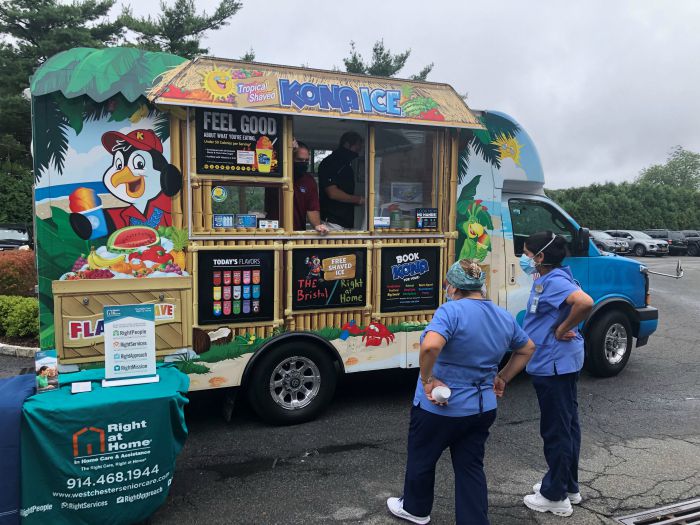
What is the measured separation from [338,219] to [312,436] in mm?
2136

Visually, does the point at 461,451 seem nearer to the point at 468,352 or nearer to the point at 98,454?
the point at 468,352

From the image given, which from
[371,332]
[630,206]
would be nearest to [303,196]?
[371,332]

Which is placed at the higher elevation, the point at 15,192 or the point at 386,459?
the point at 15,192

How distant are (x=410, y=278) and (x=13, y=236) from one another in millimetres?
16987

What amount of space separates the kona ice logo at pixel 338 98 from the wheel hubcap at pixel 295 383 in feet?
7.22

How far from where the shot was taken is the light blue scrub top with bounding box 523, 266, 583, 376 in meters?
3.69

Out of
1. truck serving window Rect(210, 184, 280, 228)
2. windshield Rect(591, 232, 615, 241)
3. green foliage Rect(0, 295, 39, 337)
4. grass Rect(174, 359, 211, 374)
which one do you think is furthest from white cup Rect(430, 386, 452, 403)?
windshield Rect(591, 232, 615, 241)

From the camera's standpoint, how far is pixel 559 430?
3.64m

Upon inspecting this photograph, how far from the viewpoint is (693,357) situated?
8.19 meters

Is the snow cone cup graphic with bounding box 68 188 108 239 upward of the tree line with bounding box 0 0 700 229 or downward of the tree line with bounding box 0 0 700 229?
downward

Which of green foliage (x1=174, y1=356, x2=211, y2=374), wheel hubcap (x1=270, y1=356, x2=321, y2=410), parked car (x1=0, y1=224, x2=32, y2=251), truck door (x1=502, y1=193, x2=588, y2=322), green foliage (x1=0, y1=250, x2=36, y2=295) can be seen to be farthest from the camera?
parked car (x1=0, y1=224, x2=32, y2=251)

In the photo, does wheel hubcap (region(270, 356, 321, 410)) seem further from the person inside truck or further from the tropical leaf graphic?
the tropical leaf graphic

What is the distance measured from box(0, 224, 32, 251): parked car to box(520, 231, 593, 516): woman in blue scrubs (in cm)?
1803

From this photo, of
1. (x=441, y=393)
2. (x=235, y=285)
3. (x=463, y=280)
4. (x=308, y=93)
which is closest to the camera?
(x=441, y=393)
